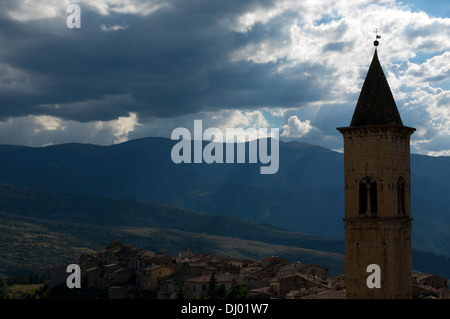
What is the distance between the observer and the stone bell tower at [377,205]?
138 feet

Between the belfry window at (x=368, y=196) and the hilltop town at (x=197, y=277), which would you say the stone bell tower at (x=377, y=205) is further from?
the hilltop town at (x=197, y=277)

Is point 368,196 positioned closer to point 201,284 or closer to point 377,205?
point 377,205

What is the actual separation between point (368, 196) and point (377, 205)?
728mm

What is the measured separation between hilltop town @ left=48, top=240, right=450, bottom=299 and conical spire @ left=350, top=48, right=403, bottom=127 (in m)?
53.9

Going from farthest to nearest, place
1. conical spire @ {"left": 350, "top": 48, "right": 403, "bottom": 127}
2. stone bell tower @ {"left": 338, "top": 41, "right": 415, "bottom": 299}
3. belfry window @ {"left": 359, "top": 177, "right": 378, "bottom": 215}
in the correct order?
conical spire @ {"left": 350, "top": 48, "right": 403, "bottom": 127} < belfry window @ {"left": 359, "top": 177, "right": 378, "bottom": 215} < stone bell tower @ {"left": 338, "top": 41, "right": 415, "bottom": 299}

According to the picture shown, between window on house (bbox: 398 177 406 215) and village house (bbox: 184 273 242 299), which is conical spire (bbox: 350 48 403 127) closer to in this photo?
window on house (bbox: 398 177 406 215)

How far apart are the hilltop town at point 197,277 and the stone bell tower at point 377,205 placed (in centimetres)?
5256

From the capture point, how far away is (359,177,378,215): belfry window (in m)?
42.3

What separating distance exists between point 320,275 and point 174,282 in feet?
85.2

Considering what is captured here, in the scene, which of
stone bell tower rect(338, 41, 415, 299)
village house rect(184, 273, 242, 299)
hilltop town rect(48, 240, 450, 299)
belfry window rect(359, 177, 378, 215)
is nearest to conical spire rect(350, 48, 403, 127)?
stone bell tower rect(338, 41, 415, 299)

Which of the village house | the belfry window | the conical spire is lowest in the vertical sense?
the village house

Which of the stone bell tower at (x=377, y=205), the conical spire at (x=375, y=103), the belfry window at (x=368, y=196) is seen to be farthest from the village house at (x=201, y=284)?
the conical spire at (x=375, y=103)
